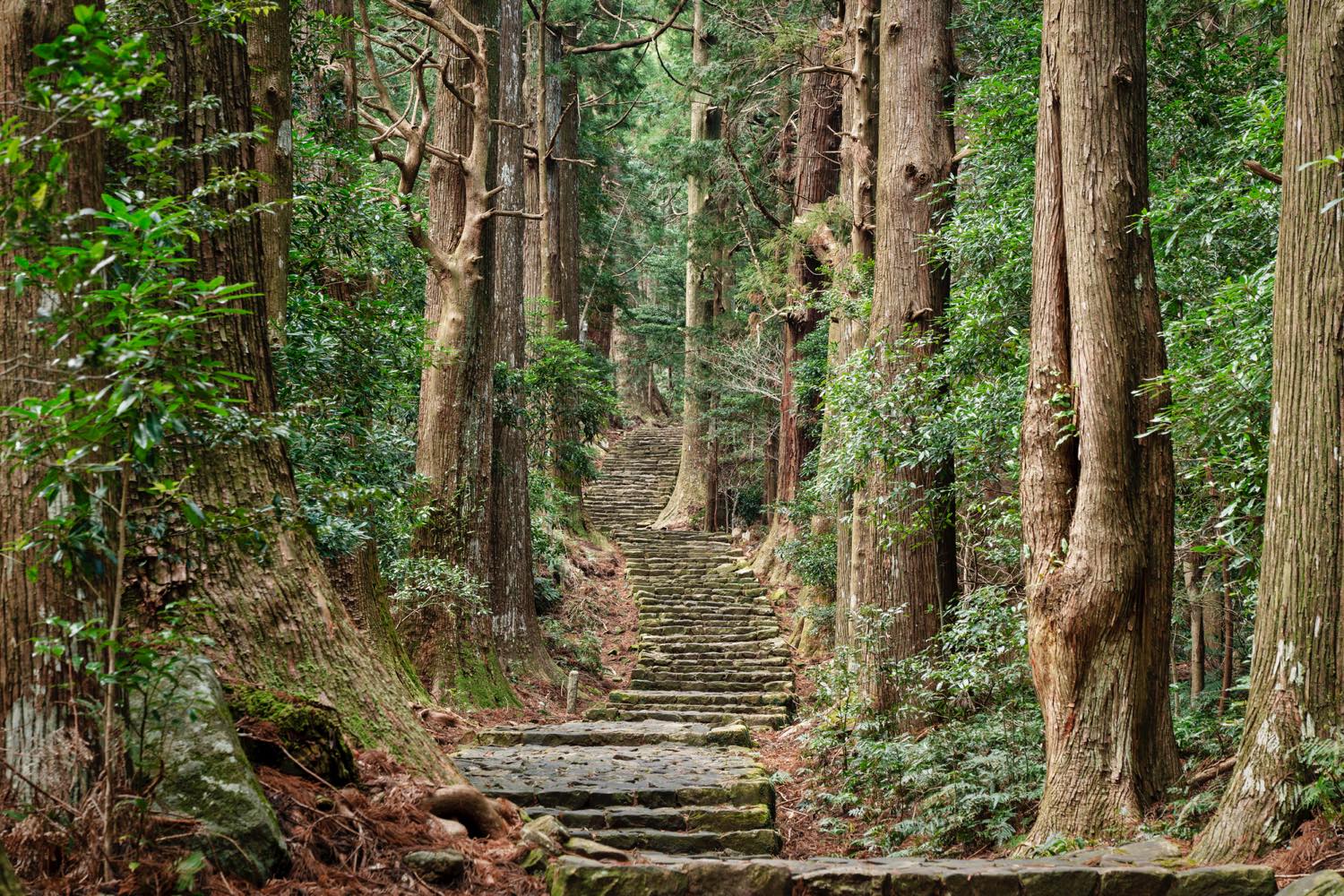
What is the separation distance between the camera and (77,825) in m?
2.80

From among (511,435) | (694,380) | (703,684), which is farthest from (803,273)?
(703,684)

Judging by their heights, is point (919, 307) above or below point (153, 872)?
above

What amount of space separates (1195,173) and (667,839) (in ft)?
18.2

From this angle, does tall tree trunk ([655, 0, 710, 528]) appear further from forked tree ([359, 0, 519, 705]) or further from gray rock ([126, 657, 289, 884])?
gray rock ([126, 657, 289, 884])

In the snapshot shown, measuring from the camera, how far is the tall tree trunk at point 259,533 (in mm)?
4039

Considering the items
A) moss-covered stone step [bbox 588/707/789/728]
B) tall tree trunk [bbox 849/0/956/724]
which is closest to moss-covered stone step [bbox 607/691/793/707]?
moss-covered stone step [bbox 588/707/789/728]

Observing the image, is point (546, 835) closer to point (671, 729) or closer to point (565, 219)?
point (671, 729)

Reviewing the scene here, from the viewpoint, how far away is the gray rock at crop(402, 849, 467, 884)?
3.66 m

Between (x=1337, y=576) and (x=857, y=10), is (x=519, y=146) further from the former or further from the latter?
(x=1337, y=576)

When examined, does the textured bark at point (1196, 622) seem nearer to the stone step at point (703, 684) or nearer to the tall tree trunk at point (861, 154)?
the tall tree trunk at point (861, 154)

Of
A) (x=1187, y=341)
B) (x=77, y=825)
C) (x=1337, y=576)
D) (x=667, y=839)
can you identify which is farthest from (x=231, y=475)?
(x=1187, y=341)

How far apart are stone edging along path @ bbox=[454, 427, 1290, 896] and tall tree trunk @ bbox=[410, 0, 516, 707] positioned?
166 cm

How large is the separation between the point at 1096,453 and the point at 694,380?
17250 millimetres

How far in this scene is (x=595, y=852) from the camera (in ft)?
14.3
